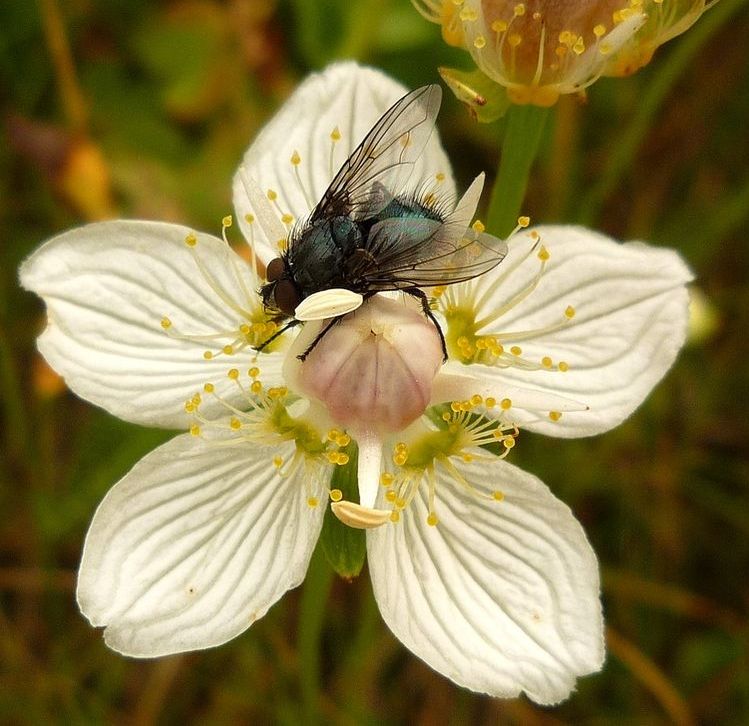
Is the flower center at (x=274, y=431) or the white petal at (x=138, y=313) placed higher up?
the white petal at (x=138, y=313)

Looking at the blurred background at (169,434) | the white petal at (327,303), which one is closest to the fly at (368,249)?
the white petal at (327,303)

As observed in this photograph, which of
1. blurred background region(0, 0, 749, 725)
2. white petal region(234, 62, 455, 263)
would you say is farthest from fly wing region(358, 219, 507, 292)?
blurred background region(0, 0, 749, 725)

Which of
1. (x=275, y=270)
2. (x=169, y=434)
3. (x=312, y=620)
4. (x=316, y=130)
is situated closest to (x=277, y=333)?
(x=275, y=270)

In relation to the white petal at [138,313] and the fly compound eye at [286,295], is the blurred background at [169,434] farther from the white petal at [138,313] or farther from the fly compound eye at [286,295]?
the fly compound eye at [286,295]

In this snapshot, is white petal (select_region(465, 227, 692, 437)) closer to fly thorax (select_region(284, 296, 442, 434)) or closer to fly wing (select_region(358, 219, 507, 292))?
fly thorax (select_region(284, 296, 442, 434))

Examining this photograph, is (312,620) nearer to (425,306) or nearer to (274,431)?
(274,431)

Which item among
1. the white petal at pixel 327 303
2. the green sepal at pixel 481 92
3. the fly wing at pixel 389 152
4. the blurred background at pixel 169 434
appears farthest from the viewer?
the blurred background at pixel 169 434
